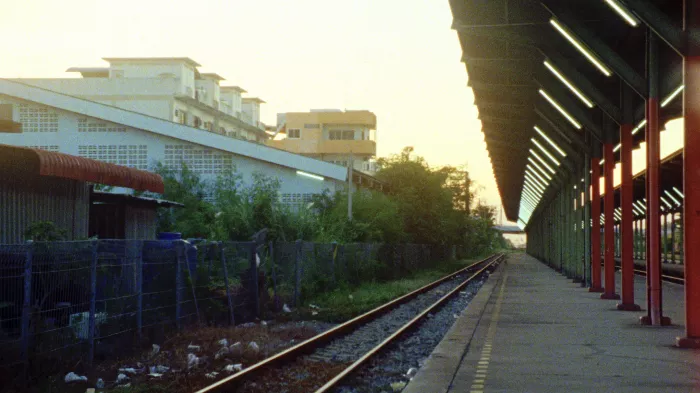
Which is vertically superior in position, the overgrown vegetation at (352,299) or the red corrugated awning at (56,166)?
the red corrugated awning at (56,166)

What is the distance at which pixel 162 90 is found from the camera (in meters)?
69.0

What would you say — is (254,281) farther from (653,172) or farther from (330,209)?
(330,209)

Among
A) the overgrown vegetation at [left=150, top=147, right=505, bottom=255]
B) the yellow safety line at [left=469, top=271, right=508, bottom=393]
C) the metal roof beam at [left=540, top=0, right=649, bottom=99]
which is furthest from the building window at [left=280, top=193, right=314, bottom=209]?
the metal roof beam at [left=540, top=0, right=649, bottom=99]

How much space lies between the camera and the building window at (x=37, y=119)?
43812 millimetres

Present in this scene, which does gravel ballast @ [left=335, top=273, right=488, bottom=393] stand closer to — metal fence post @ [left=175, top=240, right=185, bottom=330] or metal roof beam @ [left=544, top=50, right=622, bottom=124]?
metal fence post @ [left=175, top=240, right=185, bottom=330]

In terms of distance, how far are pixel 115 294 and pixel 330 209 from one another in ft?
98.6

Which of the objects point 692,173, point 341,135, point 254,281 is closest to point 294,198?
point 254,281

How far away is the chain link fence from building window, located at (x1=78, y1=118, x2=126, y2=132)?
23.1 m

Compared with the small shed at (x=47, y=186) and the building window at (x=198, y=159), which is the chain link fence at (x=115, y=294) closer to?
the small shed at (x=47, y=186)

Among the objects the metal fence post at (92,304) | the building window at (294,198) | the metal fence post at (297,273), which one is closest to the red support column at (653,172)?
the metal fence post at (92,304)

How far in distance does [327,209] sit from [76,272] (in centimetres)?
3106

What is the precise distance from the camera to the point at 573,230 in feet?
125

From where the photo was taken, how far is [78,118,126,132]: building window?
4406 centimetres

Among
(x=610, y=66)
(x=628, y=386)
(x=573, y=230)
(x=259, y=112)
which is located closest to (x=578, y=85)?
(x=610, y=66)
